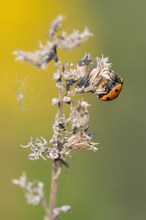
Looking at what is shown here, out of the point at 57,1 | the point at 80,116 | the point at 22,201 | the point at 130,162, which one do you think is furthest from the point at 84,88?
the point at 57,1

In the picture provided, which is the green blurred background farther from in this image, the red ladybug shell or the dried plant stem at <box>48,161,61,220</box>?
the dried plant stem at <box>48,161,61,220</box>

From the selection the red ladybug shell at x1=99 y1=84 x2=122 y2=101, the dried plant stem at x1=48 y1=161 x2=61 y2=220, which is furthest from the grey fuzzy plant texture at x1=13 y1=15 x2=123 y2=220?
the red ladybug shell at x1=99 y1=84 x2=122 y2=101

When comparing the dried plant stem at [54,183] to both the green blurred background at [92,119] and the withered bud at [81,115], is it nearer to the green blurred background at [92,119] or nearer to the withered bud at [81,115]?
the withered bud at [81,115]

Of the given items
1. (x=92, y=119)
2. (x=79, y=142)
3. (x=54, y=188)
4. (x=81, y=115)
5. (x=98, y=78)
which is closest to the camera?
(x=54, y=188)

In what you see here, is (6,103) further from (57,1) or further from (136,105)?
(57,1)

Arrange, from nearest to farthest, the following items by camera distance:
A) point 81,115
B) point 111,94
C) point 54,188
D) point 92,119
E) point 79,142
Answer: point 54,188 < point 81,115 < point 79,142 < point 111,94 < point 92,119

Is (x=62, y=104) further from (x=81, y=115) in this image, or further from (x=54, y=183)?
(x=54, y=183)

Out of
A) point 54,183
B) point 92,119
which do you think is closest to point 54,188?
point 54,183
